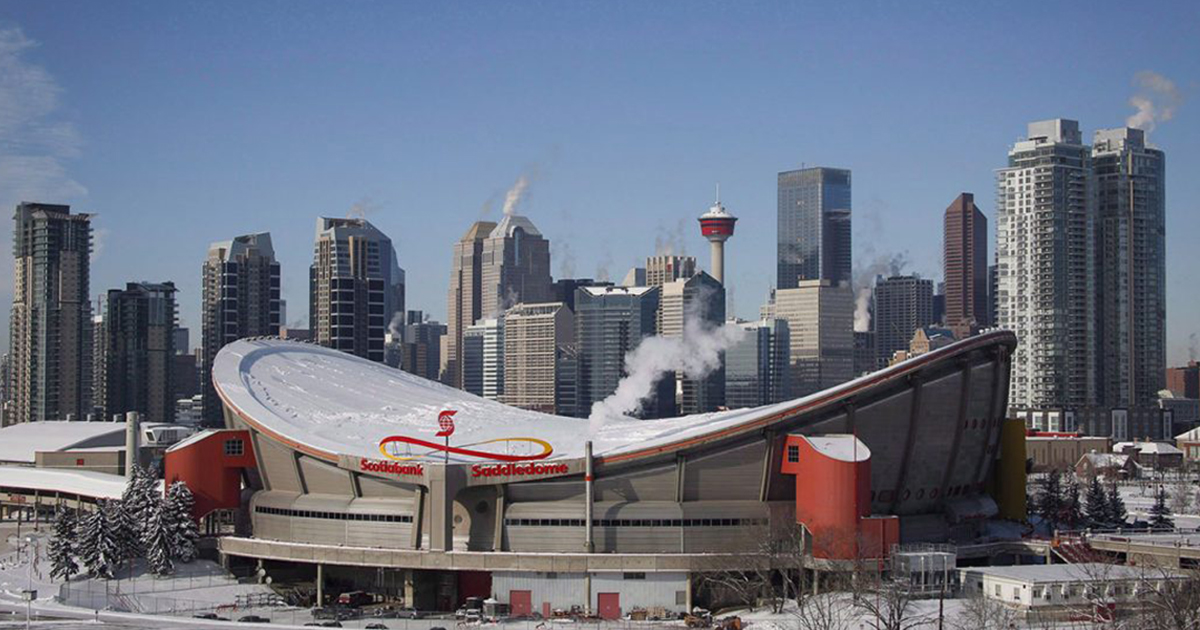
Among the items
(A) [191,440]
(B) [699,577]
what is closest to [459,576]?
(B) [699,577]

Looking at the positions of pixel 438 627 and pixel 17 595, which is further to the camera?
pixel 17 595

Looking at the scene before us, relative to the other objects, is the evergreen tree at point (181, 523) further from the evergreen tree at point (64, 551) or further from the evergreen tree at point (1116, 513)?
the evergreen tree at point (1116, 513)

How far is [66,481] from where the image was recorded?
426ft

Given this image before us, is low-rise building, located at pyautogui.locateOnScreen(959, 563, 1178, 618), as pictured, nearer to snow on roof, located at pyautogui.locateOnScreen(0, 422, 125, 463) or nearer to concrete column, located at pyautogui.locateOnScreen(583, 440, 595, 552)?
concrete column, located at pyautogui.locateOnScreen(583, 440, 595, 552)

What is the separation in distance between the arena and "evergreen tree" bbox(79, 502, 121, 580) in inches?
283

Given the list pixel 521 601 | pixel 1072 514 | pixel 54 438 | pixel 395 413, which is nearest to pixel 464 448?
pixel 521 601

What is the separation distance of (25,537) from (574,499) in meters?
50.6

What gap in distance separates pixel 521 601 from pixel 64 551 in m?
28.2

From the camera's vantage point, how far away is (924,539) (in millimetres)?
100562

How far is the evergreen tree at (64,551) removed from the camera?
100062mm

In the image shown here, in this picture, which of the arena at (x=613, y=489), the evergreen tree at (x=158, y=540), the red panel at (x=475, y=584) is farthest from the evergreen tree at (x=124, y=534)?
the red panel at (x=475, y=584)

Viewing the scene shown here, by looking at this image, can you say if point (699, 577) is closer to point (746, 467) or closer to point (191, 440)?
point (746, 467)

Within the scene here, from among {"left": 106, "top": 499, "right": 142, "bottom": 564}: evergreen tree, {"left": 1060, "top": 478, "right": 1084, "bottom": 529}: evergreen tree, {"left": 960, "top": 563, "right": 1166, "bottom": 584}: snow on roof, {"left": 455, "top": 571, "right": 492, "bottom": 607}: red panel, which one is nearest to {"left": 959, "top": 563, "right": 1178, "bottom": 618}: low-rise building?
{"left": 960, "top": 563, "right": 1166, "bottom": 584}: snow on roof

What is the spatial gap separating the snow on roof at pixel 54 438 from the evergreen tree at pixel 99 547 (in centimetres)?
Result: 6018
